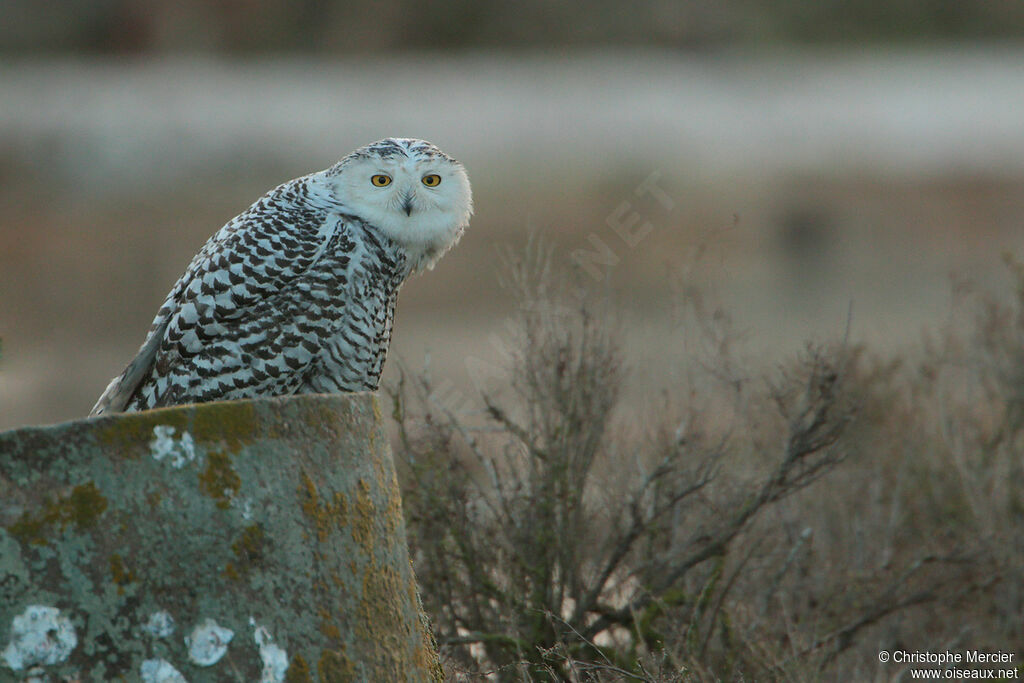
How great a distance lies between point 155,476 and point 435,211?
2132 mm

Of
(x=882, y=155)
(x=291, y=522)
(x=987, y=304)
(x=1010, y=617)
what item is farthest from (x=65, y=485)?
(x=882, y=155)

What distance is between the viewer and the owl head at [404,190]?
4.38 meters

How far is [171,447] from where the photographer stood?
2605 millimetres

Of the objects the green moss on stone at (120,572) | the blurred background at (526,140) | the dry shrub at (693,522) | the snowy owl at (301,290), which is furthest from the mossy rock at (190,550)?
the blurred background at (526,140)

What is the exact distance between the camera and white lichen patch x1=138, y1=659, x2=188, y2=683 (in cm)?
254

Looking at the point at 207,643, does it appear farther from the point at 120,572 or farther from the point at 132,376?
the point at 132,376

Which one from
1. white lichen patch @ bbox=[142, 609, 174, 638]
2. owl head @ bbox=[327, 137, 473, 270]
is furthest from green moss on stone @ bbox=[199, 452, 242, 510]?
owl head @ bbox=[327, 137, 473, 270]

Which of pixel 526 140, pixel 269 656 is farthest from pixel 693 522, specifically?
pixel 526 140

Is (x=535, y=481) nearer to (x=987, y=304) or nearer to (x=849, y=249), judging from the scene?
(x=987, y=304)

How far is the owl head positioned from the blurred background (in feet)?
Answer: 14.9

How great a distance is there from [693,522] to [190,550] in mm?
3242

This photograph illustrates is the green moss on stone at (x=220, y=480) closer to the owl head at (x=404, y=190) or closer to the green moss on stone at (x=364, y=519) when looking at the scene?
the green moss on stone at (x=364, y=519)

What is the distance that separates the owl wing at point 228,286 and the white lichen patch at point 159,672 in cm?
170

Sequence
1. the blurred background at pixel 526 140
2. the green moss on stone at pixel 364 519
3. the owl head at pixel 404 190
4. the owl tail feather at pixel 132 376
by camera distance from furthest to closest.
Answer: the blurred background at pixel 526 140
the owl head at pixel 404 190
the owl tail feather at pixel 132 376
the green moss on stone at pixel 364 519
